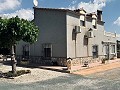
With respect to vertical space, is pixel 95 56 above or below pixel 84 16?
below

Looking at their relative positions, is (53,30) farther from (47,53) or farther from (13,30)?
(13,30)

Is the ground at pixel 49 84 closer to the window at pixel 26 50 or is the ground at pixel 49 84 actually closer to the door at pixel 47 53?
the door at pixel 47 53

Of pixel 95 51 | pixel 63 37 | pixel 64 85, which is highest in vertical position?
pixel 63 37

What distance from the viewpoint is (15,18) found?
19844 mm

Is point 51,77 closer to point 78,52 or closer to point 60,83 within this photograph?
point 60,83

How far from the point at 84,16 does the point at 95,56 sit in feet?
19.5

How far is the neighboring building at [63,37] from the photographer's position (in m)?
26.7

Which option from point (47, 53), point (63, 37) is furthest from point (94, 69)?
point (47, 53)

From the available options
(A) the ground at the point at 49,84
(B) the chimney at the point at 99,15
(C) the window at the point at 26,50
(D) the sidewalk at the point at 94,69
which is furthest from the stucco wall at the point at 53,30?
(B) the chimney at the point at 99,15

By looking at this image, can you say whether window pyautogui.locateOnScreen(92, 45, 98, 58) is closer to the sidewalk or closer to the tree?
the sidewalk

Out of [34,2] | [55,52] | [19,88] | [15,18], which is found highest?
[34,2]

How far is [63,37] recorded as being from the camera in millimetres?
26641

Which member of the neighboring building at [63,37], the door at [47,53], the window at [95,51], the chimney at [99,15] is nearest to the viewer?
the neighboring building at [63,37]

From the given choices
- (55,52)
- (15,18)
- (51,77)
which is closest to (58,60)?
(55,52)
